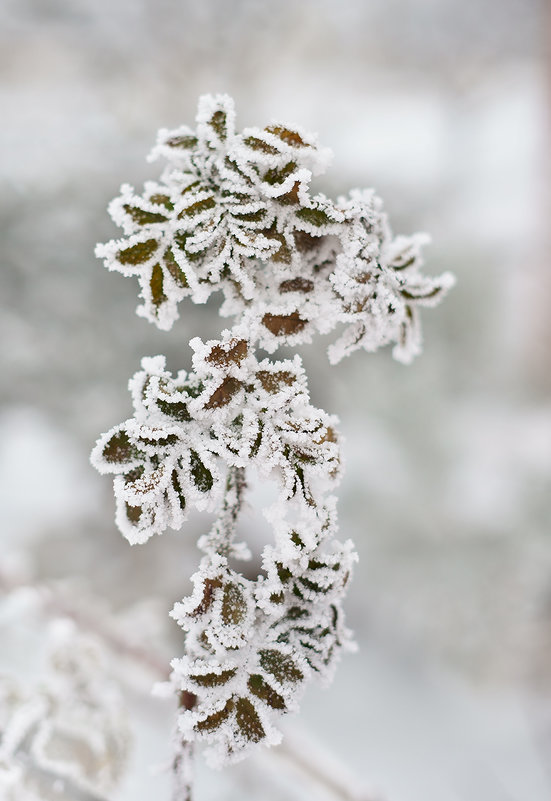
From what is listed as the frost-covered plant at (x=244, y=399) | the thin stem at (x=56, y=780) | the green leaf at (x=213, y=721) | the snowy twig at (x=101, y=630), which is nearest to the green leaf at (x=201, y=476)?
the frost-covered plant at (x=244, y=399)

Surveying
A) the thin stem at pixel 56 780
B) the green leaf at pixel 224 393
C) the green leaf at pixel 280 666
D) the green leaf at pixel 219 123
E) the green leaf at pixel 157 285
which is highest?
the green leaf at pixel 219 123

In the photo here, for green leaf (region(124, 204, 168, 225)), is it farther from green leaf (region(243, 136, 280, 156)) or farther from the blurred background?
the blurred background

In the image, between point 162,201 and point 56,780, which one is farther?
point 56,780

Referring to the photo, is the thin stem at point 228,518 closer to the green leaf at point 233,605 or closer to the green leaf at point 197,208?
the green leaf at point 233,605

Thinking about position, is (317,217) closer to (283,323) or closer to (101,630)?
(283,323)

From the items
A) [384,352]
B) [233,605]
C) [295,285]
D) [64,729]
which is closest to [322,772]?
[64,729]

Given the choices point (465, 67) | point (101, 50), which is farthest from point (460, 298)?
point (101, 50)
